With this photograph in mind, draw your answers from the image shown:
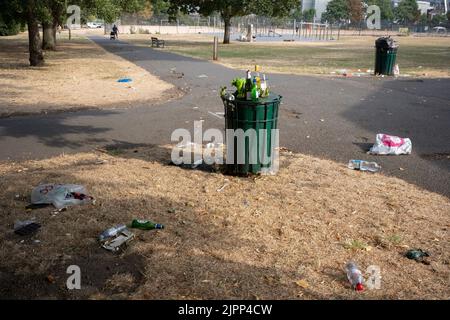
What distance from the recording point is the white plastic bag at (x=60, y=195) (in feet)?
15.9

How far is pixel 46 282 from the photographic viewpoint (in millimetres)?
3402

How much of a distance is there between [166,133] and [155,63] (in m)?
14.2

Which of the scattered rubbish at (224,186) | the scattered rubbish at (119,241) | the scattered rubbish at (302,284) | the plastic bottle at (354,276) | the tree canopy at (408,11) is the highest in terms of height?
the tree canopy at (408,11)

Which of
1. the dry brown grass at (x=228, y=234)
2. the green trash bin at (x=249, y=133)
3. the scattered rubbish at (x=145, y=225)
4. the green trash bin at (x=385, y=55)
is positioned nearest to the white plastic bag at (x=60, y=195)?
the dry brown grass at (x=228, y=234)

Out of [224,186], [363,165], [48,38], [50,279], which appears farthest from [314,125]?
[48,38]

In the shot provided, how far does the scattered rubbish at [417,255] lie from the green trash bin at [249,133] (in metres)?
2.35

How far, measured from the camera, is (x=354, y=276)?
11.8 feet

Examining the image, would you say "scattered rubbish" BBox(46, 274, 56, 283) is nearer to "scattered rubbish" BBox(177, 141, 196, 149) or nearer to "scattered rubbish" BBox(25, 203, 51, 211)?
"scattered rubbish" BBox(25, 203, 51, 211)

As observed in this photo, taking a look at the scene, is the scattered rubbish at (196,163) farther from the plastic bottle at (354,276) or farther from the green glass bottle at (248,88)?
the plastic bottle at (354,276)

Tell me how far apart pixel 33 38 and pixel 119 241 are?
17217 millimetres

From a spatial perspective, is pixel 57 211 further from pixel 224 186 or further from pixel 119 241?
pixel 224 186

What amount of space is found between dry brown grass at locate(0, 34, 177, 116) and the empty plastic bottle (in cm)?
635
